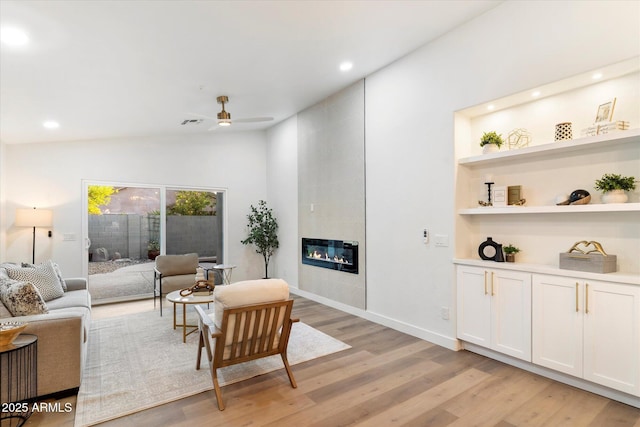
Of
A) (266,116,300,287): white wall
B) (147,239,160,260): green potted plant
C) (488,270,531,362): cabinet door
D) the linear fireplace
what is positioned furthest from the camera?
(266,116,300,287): white wall

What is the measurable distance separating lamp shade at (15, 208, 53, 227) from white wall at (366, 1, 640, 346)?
485 cm

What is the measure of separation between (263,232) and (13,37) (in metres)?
4.89

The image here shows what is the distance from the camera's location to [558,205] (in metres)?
2.92

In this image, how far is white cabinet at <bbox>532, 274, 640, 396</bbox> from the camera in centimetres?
243

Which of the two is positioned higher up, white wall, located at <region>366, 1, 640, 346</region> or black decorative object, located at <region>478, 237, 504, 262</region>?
white wall, located at <region>366, 1, 640, 346</region>

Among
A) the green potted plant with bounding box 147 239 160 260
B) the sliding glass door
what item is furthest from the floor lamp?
the green potted plant with bounding box 147 239 160 260

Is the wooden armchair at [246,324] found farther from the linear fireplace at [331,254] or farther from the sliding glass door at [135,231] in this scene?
the sliding glass door at [135,231]

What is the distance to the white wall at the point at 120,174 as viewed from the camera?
5152 mm

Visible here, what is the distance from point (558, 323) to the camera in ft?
9.21

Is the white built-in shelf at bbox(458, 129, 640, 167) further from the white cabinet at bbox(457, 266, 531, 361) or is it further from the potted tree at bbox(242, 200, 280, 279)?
the potted tree at bbox(242, 200, 280, 279)

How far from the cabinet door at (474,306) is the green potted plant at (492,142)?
1238mm

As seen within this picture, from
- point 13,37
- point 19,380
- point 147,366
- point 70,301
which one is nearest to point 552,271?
point 147,366

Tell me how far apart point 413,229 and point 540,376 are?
187 centimetres

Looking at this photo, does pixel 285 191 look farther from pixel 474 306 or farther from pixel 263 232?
pixel 474 306
